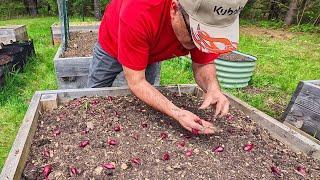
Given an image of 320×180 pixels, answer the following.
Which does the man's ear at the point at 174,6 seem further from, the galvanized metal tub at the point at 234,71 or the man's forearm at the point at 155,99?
the galvanized metal tub at the point at 234,71

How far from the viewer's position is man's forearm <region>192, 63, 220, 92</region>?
7.58 ft

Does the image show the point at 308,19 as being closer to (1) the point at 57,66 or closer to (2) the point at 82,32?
(2) the point at 82,32

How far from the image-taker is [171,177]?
1.74 metres

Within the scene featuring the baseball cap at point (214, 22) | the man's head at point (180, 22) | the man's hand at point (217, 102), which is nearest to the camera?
the baseball cap at point (214, 22)

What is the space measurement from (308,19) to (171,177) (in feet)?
44.4

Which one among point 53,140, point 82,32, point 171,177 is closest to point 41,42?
point 82,32

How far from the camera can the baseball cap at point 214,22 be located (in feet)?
5.03

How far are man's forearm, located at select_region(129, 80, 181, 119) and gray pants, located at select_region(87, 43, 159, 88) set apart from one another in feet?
2.45

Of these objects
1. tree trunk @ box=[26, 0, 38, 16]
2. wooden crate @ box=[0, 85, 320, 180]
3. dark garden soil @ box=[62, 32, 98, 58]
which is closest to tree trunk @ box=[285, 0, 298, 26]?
dark garden soil @ box=[62, 32, 98, 58]

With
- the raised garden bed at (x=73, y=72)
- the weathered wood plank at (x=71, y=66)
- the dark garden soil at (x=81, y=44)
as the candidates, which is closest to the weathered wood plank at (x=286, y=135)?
the raised garden bed at (x=73, y=72)

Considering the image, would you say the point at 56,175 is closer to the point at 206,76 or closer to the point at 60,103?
the point at 60,103

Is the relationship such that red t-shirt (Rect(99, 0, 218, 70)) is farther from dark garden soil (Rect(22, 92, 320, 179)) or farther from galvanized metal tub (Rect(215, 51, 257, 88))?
galvanized metal tub (Rect(215, 51, 257, 88))

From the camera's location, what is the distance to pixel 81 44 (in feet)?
17.2

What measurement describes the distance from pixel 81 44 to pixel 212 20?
3.98 m
